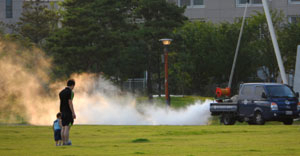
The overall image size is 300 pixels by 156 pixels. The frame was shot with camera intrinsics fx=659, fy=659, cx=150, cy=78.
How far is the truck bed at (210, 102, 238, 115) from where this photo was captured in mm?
31438

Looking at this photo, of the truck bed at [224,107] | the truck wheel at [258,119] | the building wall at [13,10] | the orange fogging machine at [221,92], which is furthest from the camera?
the building wall at [13,10]

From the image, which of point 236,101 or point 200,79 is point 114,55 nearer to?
point 200,79

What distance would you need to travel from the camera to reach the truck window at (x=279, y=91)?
30150 mm

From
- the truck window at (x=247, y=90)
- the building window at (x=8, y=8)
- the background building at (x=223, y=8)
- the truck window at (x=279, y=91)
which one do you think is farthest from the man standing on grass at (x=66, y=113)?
the building window at (x=8, y=8)

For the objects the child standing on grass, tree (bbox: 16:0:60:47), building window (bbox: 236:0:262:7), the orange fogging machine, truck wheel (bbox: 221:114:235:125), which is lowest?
truck wheel (bbox: 221:114:235:125)

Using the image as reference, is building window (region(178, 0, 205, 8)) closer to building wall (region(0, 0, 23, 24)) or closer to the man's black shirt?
building wall (region(0, 0, 23, 24))

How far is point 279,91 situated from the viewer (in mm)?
30375

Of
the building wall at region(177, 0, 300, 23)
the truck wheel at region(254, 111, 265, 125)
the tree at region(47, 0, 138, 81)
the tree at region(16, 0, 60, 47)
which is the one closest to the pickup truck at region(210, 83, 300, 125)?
the truck wheel at region(254, 111, 265, 125)

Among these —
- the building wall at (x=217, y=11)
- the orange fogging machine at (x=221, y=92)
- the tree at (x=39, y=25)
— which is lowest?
the orange fogging machine at (x=221, y=92)

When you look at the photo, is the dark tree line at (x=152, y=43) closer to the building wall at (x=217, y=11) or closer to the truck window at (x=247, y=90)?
the building wall at (x=217, y=11)

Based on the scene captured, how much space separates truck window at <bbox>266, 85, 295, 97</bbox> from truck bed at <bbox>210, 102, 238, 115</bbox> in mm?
1996

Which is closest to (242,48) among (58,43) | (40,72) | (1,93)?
(58,43)

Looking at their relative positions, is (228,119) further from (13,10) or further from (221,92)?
(13,10)

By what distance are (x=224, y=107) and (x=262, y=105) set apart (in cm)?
226
